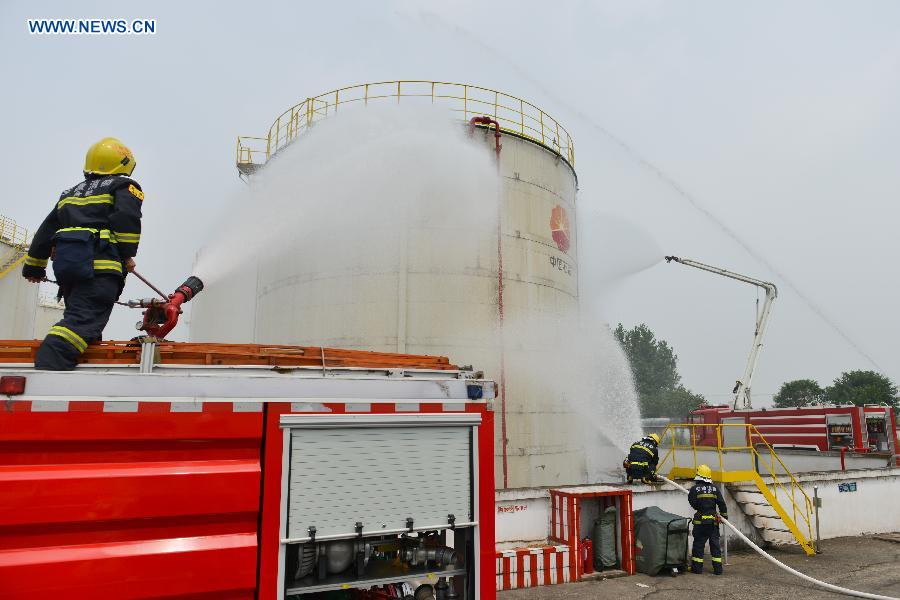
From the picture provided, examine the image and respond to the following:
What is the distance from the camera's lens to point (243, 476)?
379 cm

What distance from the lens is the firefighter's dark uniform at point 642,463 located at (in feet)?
34.6

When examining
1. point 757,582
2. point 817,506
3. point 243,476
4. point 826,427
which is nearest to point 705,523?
point 757,582

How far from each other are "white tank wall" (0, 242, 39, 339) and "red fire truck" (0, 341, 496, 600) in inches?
867

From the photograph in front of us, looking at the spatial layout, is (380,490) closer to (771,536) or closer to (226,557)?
(226,557)

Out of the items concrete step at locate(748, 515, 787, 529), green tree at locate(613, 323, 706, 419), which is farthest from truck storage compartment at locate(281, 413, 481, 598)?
green tree at locate(613, 323, 706, 419)

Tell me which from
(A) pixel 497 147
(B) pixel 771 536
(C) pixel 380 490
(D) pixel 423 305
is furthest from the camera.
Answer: (A) pixel 497 147

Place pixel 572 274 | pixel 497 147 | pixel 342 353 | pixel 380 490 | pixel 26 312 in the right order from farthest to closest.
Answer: pixel 26 312
pixel 572 274
pixel 497 147
pixel 342 353
pixel 380 490

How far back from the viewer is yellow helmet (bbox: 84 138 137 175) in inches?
177

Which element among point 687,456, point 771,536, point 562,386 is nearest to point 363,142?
point 562,386

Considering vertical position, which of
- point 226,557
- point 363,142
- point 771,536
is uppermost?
point 363,142

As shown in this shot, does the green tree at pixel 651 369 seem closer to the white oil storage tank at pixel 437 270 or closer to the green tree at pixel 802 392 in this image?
the green tree at pixel 802 392

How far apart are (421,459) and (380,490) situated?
387 millimetres

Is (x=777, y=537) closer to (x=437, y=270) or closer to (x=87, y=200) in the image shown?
(x=437, y=270)

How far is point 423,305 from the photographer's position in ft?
40.0
